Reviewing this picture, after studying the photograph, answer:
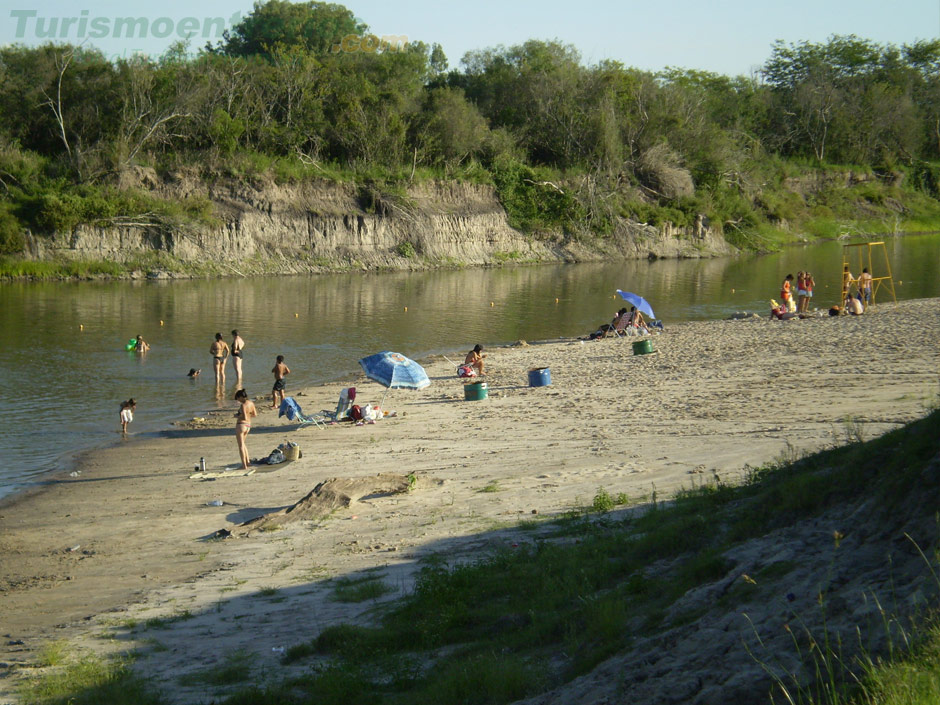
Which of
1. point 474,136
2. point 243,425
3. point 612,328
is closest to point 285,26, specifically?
point 474,136

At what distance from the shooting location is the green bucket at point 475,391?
21.3 metres

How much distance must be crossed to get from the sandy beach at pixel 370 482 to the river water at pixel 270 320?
287cm

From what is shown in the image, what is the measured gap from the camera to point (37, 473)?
1697cm

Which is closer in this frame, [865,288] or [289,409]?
[289,409]

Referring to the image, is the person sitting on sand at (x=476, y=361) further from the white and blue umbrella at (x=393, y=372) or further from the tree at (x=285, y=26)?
the tree at (x=285, y=26)

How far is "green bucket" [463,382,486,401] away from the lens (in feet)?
69.8

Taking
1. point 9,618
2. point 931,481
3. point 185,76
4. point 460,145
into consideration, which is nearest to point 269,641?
point 9,618

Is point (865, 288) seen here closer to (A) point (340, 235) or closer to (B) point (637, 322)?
(B) point (637, 322)

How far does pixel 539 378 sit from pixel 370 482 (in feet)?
30.7

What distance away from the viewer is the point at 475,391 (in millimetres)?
21281

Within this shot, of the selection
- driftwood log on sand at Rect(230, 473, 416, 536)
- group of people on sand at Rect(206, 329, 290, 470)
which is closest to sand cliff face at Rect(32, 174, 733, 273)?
group of people on sand at Rect(206, 329, 290, 470)

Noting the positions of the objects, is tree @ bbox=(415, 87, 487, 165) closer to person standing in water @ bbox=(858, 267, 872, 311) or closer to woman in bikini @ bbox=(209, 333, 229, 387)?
person standing in water @ bbox=(858, 267, 872, 311)

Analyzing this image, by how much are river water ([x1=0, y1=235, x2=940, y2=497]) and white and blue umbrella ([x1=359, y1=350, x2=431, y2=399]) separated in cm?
528

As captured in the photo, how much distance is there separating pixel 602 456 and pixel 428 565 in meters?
5.00
